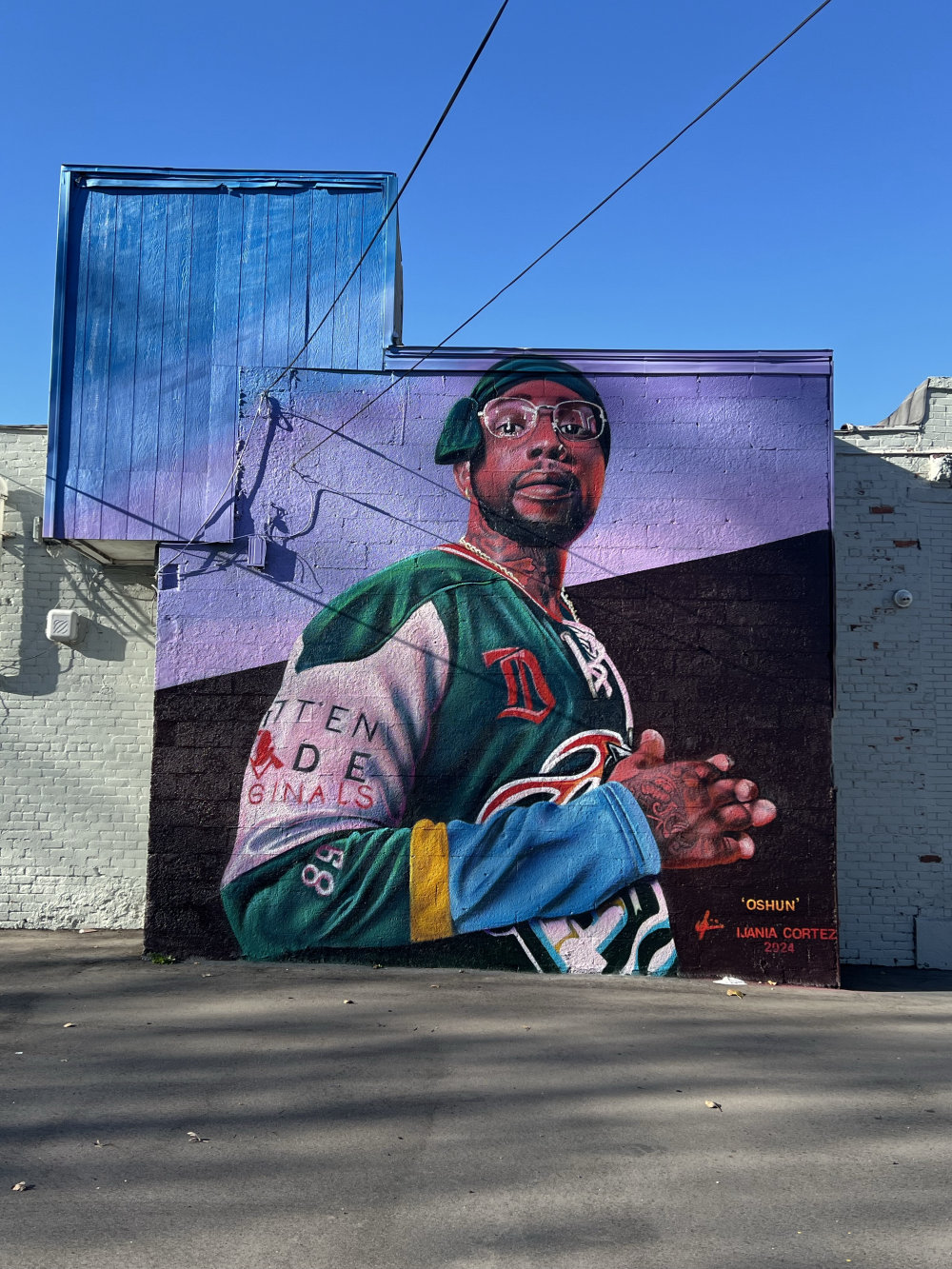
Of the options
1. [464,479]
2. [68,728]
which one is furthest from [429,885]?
[68,728]

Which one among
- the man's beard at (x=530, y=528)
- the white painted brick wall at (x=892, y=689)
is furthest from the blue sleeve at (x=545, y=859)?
the white painted brick wall at (x=892, y=689)

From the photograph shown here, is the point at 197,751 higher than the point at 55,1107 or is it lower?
higher

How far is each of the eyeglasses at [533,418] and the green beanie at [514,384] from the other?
57mm

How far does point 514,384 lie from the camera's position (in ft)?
28.7

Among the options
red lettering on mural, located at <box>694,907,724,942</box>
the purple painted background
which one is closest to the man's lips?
the purple painted background

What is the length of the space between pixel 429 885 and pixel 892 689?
15.6 ft

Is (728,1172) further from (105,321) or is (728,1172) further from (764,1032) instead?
(105,321)

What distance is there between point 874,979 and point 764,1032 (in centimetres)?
255

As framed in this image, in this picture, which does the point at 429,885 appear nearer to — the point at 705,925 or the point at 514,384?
the point at 705,925

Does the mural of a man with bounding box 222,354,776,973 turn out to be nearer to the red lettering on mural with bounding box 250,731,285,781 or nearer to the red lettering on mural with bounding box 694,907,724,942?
the red lettering on mural with bounding box 250,731,285,781

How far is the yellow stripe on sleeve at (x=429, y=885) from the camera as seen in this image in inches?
326

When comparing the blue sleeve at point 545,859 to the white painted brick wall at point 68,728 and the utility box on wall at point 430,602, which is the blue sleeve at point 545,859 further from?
the white painted brick wall at point 68,728

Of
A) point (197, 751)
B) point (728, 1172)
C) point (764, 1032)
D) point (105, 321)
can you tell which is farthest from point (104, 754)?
point (728, 1172)

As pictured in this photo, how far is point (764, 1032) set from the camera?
269 inches
